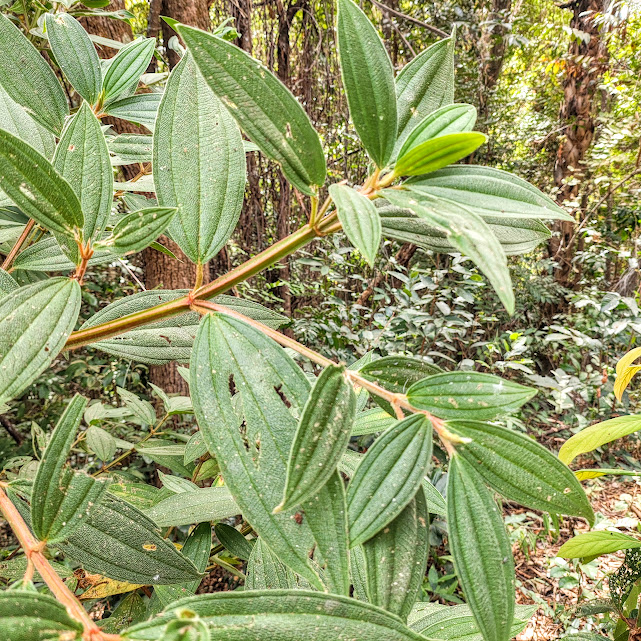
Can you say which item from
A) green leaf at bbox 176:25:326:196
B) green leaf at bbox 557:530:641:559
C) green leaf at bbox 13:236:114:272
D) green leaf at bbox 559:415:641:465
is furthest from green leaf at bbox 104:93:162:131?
green leaf at bbox 557:530:641:559

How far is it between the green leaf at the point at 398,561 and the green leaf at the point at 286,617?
3 centimetres

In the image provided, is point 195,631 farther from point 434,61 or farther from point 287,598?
point 434,61

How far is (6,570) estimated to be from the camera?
0.39 metres

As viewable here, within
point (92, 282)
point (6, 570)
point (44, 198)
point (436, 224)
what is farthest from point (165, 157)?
point (92, 282)

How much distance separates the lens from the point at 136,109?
1.44 ft

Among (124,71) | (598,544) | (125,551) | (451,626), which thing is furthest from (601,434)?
(124,71)

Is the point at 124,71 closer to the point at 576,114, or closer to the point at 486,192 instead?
the point at 486,192

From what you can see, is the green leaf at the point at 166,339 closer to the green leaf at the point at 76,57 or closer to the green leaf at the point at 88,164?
the green leaf at the point at 88,164

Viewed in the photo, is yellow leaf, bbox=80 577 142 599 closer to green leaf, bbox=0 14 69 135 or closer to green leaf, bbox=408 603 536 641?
green leaf, bbox=408 603 536 641

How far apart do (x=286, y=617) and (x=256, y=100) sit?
0.75ft

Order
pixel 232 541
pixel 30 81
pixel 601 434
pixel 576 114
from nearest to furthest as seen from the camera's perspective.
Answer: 1. pixel 30 81
2. pixel 232 541
3. pixel 601 434
4. pixel 576 114

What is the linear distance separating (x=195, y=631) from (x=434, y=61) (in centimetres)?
31

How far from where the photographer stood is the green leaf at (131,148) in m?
0.43

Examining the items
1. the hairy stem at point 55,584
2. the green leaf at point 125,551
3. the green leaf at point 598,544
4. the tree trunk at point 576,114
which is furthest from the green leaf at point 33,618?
the tree trunk at point 576,114
